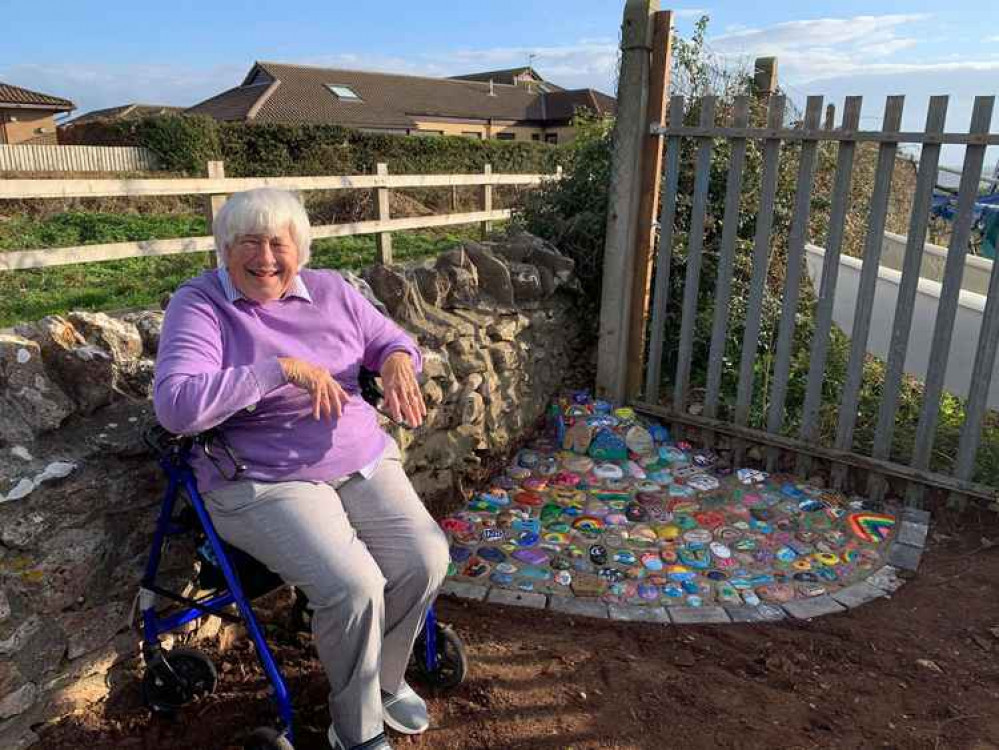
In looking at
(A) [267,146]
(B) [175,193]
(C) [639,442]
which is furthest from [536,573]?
(A) [267,146]

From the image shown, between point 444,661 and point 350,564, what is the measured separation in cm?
62

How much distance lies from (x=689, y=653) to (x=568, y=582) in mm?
552

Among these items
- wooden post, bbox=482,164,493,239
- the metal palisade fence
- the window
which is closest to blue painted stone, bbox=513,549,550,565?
the metal palisade fence

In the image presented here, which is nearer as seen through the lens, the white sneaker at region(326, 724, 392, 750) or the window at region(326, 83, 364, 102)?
the white sneaker at region(326, 724, 392, 750)

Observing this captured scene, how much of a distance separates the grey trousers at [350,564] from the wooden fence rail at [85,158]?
52.4 feet

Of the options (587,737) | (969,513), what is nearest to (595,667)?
(587,737)

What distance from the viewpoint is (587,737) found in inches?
82.2

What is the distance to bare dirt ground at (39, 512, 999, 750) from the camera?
6.75 ft

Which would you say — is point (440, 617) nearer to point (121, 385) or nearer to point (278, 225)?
point (121, 385)

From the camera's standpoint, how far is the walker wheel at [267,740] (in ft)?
Answer: 5.74

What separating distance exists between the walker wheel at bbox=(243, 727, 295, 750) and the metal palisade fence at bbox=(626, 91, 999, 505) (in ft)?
8.93

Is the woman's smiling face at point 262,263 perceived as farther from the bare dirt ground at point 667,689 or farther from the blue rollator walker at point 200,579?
the bare dirt ground at point 667,689

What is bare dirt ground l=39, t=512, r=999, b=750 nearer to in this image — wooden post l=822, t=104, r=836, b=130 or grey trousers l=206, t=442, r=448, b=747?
grey trousers l=206, t=442, r=448, b=747

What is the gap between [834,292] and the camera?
3.46 m
